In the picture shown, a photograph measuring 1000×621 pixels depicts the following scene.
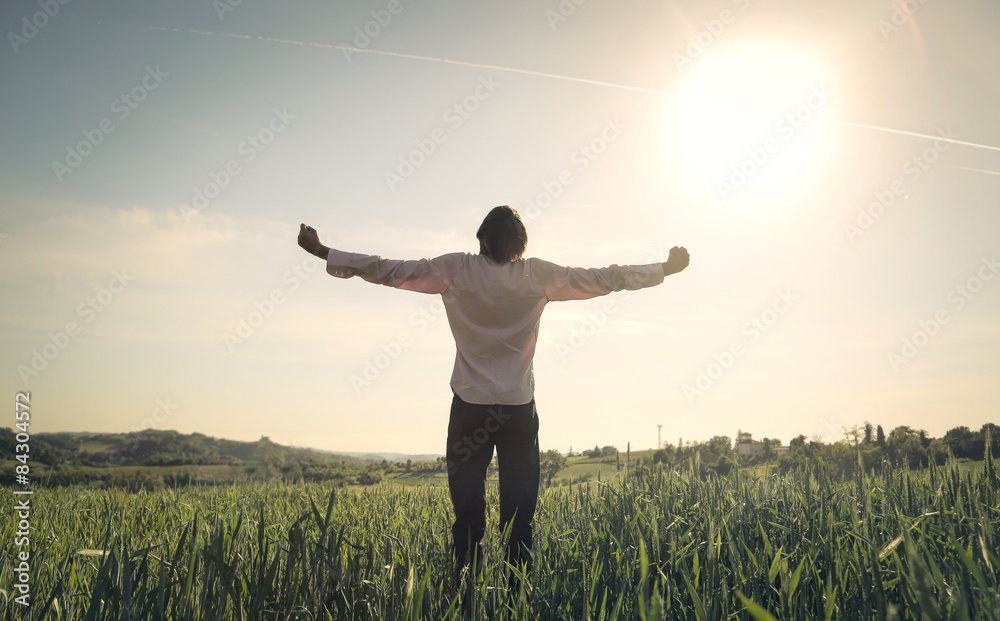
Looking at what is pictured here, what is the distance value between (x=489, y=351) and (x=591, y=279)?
908mm

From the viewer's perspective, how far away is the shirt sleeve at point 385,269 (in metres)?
3.64

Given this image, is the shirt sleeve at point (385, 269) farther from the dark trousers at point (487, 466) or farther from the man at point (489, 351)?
the dark trousers at point (487, 466)

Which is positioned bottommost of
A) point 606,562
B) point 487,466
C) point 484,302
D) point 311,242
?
point 606,562

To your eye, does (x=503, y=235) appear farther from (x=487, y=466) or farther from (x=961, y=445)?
(x=961, y=445)

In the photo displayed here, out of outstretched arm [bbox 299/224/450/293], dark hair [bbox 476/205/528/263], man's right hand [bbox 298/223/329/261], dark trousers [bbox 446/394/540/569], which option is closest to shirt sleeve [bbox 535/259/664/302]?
dark hair [bbox 476/205/528/263]

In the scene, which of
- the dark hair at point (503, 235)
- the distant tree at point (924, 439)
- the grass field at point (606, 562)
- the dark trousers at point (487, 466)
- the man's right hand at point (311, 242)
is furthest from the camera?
the distant tree at point (924, 439)

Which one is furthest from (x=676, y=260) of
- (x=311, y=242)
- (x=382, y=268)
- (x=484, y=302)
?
(x=311, y=242)

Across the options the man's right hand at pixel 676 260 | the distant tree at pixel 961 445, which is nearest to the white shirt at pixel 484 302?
the man's right hand at pixel 676 260

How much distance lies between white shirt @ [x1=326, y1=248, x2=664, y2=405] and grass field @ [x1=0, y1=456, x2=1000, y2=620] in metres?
1.01

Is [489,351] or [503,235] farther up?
[503,235]

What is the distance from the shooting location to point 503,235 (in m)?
3.81

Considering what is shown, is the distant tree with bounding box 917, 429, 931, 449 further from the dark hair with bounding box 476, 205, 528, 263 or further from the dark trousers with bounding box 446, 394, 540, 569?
the dark hair with bounding box 476, 205, 528, 263

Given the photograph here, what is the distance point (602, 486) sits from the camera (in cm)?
568

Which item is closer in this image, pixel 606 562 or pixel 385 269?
pixel 606 562
